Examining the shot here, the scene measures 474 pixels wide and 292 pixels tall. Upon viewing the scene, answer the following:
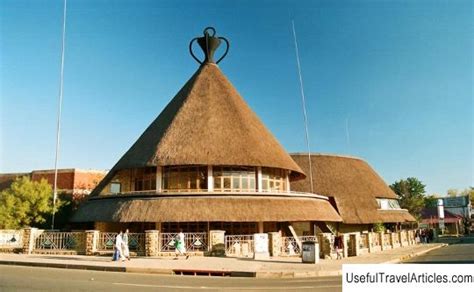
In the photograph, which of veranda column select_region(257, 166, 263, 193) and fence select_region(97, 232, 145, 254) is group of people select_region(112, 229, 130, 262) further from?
veranda column select_region(257, 166, 263, 193)

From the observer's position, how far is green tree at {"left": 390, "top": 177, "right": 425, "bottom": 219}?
97.4 meters

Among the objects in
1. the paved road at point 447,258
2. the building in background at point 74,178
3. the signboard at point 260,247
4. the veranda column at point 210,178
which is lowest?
the paved road at point 447,258

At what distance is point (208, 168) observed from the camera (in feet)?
Result: 112

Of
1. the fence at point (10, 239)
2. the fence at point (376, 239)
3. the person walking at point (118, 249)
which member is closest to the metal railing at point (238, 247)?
the person walking at point (118, 249)

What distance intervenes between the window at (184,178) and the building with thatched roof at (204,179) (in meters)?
0.08

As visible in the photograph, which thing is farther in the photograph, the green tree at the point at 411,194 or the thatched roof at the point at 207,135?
the green tree at the point at 411,194

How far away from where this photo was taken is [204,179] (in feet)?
112

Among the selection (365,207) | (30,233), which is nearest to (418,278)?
(30,233)

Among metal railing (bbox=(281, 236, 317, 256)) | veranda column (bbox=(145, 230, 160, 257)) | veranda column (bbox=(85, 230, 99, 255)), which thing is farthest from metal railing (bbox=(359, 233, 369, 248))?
veranda column (bbox=(85, 230, 99, 255))

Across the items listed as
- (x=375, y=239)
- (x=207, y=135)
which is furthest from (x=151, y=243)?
(x=375, y=239)

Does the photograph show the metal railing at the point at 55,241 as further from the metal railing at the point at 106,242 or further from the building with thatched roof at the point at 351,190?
the building with thatched roof at the point at 351,190

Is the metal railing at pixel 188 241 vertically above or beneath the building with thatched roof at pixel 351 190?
beneath

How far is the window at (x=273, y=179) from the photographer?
3597cm

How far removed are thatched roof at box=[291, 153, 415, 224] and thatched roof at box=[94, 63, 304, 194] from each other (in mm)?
9091
